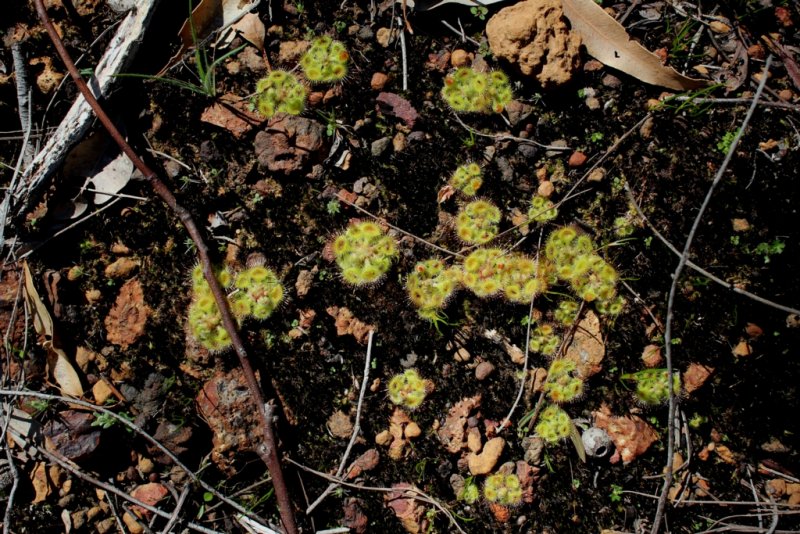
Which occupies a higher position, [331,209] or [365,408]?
[331,209]

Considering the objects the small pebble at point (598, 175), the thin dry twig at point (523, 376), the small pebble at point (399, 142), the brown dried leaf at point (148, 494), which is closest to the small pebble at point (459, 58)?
the small pebble at point (399, 142)

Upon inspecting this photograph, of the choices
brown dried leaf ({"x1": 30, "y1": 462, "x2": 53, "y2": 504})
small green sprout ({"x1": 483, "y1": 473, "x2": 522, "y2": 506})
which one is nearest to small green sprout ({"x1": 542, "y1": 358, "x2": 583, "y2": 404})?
small green sprout ({"x1": 483, "y1": 473, "x2": 522, "y2": 506})

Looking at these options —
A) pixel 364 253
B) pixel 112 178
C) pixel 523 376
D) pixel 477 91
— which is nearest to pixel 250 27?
pixel 112 178

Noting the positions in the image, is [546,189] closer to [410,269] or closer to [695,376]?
[410,269]

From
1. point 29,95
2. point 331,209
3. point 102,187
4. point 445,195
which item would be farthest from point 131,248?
point 445,195

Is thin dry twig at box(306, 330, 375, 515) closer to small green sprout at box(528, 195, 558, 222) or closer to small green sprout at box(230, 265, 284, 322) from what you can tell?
small green sprout at box(230, 265, 284, 322)

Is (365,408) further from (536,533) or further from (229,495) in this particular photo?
(536,533)
